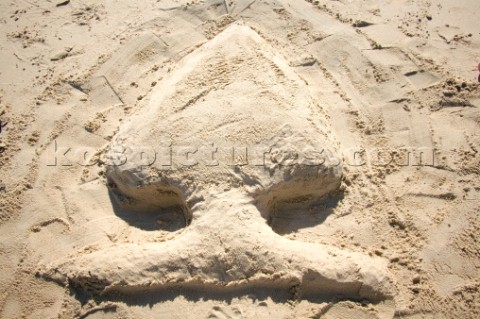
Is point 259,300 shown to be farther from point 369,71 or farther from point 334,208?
point 369,71

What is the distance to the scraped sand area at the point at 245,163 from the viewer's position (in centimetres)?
249

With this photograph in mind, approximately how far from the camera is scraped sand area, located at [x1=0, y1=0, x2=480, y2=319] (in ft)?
8.18

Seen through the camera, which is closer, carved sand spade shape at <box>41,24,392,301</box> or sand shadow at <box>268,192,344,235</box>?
carved sand spade shape at <box>41,24,392,301</box>

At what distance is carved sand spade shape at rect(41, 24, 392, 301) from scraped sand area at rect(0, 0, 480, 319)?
0.4 inches

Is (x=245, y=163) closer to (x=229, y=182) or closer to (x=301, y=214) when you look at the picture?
(x=229, y=182)

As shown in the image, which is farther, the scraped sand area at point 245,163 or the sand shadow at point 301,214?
the sand shadow at point 301,214

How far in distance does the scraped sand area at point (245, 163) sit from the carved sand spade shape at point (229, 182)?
0.4 inches

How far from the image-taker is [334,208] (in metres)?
2.90

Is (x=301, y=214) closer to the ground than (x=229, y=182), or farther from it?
closer to the ground

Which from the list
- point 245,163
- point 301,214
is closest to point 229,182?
point 245,163

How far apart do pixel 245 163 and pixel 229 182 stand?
0.54ft

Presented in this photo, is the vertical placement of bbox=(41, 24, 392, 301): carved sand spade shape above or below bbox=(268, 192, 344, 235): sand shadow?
above

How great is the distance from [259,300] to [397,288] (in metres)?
0.83

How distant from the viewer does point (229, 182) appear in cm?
273
